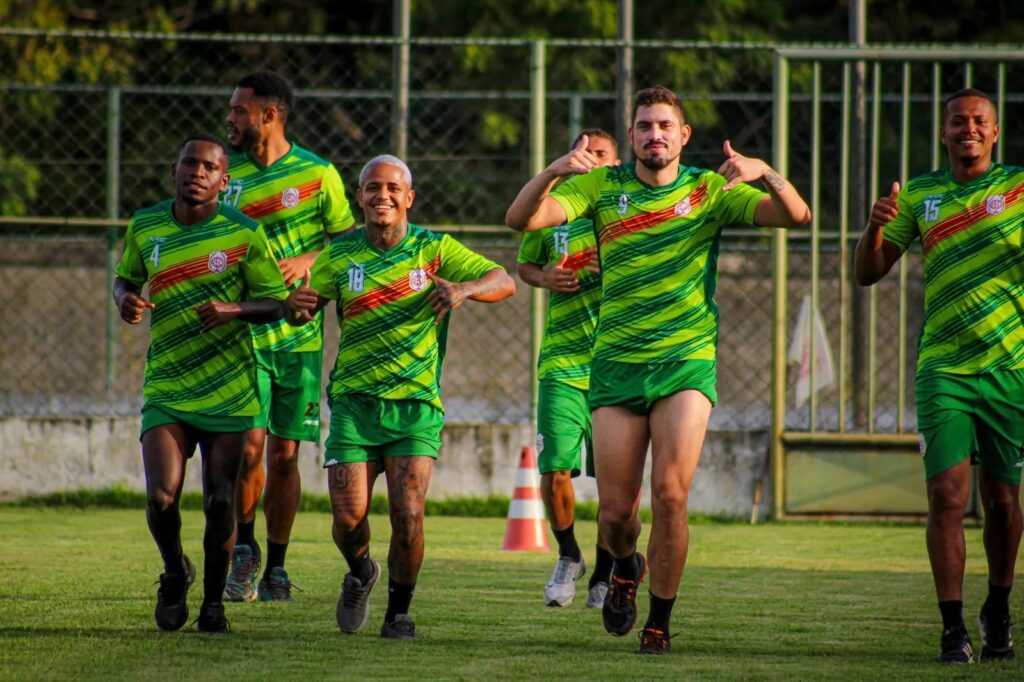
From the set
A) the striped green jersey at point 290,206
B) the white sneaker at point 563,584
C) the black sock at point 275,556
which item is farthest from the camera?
the striped green jersey at point 290,206

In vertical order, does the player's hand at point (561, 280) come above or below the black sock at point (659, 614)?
above

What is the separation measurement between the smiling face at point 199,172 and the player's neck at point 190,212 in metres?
0.02

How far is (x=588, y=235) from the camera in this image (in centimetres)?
875

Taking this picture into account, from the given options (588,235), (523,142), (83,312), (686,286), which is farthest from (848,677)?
(523,142)

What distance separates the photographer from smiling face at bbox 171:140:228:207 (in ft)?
23.5

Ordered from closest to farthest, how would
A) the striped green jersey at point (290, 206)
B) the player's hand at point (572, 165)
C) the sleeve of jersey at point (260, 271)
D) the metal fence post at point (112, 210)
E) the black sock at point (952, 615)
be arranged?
the black sock at point (952, 615) < the player's hand at point (572, 165) < the sleeve of jersey at point (260, 271) < the striped green jersey at point (290, 206) < the metal fence post at point (112, 210)

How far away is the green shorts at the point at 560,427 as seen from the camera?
8.67 meters

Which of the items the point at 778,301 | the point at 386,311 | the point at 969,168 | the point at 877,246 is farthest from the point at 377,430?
the point at 778,301

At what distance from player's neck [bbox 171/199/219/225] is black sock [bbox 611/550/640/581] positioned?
2.28m

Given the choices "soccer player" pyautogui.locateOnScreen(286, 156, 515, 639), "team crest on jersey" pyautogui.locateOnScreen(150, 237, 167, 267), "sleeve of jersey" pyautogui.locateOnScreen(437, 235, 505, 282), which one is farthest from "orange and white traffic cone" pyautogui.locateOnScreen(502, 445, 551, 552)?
"team crest on jersey" pyautogui.locateOnScreen(150, 237, 167, 267)

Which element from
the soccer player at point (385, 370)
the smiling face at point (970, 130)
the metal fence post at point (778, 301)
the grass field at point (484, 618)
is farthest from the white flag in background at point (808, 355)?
the soccer player at point (385, 370)

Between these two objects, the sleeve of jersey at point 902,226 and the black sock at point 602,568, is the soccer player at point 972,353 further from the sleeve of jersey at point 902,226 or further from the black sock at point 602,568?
the black sock at point 602,568

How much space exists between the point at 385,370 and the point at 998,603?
2.64 m

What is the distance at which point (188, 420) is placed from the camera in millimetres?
7086
